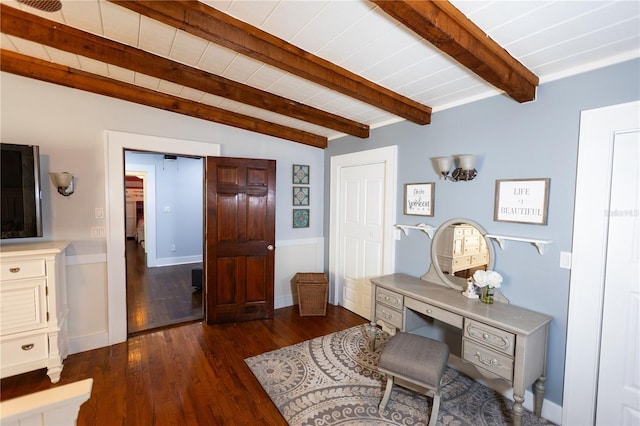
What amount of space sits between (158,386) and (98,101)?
2.62 metres

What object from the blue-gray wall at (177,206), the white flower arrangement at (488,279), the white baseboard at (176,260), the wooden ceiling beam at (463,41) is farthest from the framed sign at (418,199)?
the white baseboard at (176,260)

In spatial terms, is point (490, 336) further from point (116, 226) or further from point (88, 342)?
point (88, 342)

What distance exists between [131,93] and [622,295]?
4112 millimetres

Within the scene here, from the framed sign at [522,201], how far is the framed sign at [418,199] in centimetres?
59

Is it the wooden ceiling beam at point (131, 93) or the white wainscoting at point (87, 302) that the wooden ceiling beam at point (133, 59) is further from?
the white wainscoting at point (87, 302)

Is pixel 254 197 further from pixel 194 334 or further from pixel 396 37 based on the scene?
pixel 396 37

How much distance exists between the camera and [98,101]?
2.76 m

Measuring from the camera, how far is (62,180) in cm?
250

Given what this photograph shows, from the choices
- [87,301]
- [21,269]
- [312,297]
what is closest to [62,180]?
[21,269]

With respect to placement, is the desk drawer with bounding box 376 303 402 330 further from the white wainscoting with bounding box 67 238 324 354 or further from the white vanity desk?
the white wainscoting with bounding box 67 238 324 354

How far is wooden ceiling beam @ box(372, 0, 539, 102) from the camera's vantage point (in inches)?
51.8

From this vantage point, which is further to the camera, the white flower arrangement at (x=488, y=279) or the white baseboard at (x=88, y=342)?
the white baseboard at (x=88, y=342)

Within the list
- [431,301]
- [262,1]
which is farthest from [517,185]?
[262,1]

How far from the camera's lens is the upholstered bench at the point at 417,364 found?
1.83 meters
